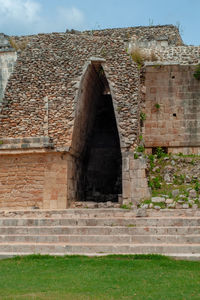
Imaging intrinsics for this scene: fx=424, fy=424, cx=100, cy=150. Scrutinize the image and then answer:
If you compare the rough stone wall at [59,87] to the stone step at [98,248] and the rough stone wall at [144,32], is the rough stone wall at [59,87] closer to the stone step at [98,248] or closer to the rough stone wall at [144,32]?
the stone step at [98,248]

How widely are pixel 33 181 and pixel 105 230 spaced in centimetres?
398

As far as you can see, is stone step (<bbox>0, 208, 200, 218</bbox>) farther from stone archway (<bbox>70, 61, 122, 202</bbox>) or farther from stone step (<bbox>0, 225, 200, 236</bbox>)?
stone archway (<bbox>70, 61, 122, 202</bbox>)

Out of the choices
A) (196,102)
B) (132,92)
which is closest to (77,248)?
(132,92)

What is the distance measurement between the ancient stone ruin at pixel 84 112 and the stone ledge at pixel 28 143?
33 mm

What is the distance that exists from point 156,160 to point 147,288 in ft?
30.0

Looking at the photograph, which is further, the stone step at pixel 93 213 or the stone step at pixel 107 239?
A: the stone step at pixel 93 213

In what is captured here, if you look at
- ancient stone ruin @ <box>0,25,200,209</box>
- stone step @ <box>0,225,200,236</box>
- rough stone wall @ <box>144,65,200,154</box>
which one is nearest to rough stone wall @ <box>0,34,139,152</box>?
ancient stone ruin @ <box>0,25,200,209</box>

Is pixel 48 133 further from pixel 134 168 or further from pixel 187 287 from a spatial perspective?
pixel 187 287

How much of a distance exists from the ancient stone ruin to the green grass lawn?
15.5 feet

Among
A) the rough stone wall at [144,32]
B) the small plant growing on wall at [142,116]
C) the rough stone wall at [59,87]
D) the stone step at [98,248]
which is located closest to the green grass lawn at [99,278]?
the stone step at [98,248]

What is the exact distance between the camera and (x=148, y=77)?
16234 millimetres

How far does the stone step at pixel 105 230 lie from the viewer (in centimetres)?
1022

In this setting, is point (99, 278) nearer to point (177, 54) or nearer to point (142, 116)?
point (142, 116)

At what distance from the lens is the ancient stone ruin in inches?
531
